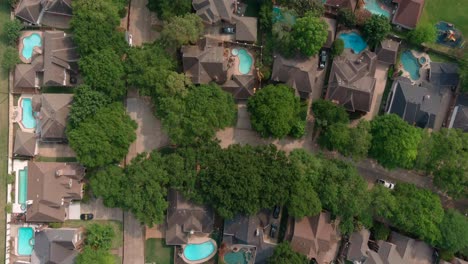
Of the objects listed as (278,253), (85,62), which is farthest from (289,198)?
(85,62)

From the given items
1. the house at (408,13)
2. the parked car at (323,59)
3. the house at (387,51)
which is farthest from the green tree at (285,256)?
the house at (408,13)

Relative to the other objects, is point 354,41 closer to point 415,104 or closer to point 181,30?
point 415,104

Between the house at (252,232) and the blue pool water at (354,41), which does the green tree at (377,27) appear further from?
the house at (252,232)

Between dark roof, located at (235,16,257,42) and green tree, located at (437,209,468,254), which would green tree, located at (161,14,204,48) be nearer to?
dark roof, located at (235,16,257,42)

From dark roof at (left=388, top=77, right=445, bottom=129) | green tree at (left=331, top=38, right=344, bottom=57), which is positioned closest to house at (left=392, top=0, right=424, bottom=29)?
dark roof at (left=388, top=77, right=445, bottom=129)

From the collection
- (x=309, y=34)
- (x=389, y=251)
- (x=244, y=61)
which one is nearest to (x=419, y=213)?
(x=389, y=251)

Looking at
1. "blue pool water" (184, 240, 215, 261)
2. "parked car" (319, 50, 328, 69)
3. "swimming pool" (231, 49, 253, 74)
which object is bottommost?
"blue pool water" (184, 240, 215, 261)

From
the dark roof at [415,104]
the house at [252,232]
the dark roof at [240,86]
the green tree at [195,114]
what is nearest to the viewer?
the green tree at [195,114]
